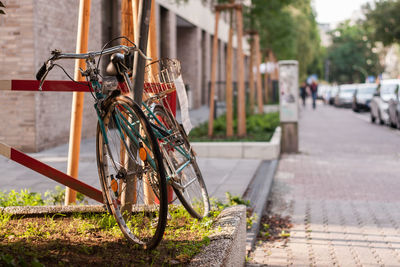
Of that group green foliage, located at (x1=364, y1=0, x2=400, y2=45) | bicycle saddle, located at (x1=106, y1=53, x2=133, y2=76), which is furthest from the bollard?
green foliage, located at (x1=364, y1=0, x2=400, y2=45)

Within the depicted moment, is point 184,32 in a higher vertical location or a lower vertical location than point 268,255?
higher

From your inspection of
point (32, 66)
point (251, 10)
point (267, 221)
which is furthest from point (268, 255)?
point (251, 10)

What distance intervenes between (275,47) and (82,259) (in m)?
26.9

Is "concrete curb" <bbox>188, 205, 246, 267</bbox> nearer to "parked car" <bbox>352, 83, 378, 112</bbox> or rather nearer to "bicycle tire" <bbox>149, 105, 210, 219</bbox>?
"bicycle tire" <bbox>149, 105, 210, 219</bbox>

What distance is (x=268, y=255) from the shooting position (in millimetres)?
5422

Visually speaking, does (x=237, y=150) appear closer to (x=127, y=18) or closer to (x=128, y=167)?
(x=127, y=18)

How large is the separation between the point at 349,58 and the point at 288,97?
10555 centimetres

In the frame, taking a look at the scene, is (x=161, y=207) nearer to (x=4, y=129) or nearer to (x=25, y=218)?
(x=25, y=218)

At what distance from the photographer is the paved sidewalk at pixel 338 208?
17.8 ft

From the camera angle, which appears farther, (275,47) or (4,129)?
(275,47)

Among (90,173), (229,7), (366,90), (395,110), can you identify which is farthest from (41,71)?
(366,90)

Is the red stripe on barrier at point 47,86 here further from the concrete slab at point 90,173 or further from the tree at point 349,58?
the tree at point 349,58

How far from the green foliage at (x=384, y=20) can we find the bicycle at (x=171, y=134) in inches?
1492

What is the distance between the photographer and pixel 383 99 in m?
24.1
